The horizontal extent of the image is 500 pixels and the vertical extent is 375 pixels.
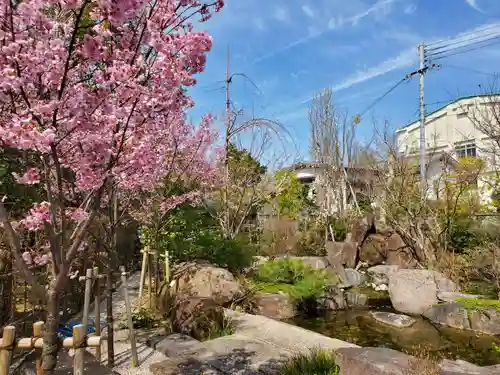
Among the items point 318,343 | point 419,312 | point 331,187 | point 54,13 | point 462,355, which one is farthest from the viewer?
point 331,187

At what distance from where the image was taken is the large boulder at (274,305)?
726cm

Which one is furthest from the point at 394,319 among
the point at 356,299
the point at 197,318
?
the point at 197,318

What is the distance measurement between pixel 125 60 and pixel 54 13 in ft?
2.50

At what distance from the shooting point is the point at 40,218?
2.15 metres

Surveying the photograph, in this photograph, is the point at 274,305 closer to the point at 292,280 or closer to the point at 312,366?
the point at 292,280

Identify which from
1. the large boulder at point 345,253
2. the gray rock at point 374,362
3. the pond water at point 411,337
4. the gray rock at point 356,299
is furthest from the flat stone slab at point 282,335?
the large boulder at point 345,253

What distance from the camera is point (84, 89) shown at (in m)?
2.11

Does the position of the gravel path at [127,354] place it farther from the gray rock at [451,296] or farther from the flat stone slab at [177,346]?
the gray rock at [451,296]

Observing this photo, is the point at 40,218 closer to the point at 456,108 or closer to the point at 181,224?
the point at 181,224

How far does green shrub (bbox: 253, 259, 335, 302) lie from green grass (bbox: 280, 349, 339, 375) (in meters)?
3.90

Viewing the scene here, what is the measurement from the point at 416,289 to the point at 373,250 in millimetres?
4237

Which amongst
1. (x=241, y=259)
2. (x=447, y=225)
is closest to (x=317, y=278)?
(x=241, y=259)

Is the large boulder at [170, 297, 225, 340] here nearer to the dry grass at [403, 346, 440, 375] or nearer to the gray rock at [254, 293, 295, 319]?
the gray rock at [254, 293, 295, 319]

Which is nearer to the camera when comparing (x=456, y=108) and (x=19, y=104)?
(x=19, y=104)
